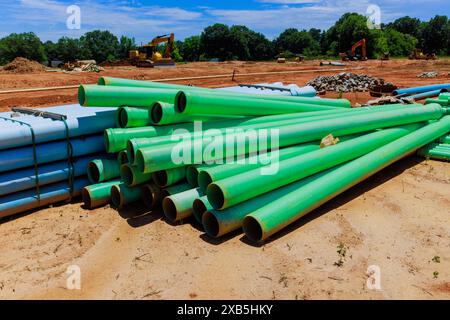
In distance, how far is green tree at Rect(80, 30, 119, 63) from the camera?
3378 inches

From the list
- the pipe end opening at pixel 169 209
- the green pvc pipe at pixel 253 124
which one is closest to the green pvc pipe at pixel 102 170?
the green pvc pipe at pixel 253 124

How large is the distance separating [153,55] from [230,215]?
30.8 meters

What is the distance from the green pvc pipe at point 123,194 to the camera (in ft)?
17.4

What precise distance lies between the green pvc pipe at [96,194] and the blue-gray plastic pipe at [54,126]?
78 cm

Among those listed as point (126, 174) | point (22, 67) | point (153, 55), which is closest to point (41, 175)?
point (126, 174)

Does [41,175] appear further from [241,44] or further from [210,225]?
[241,44]

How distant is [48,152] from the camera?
520 centimetres

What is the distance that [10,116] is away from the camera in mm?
5754

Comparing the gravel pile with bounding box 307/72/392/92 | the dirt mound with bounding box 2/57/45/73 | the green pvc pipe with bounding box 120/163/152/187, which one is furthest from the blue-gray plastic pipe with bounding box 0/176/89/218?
the dirt mound with bounding box 2/57/45/73

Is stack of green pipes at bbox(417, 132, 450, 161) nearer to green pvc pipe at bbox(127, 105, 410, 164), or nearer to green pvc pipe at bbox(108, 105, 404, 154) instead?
green pvc pipe at bbox(127, 105, 410, 164)

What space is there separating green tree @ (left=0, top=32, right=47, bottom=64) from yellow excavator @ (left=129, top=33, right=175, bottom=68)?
4728 cm

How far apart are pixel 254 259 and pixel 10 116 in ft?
13.7

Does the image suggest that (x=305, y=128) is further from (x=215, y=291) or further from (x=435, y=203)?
(x=215, y=291)
